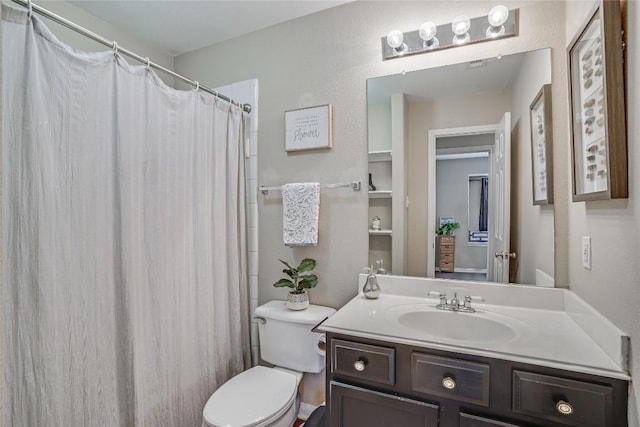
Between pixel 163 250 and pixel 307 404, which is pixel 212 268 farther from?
pixel 307 404

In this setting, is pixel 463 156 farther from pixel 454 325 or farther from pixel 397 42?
pixel 454 325

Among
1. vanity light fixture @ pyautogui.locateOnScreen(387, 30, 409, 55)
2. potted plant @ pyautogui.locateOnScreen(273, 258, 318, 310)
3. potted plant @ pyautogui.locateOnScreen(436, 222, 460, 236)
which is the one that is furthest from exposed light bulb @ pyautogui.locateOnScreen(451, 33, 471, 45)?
potted plant @ pyautogui.locateOnScreen(273, 258, 318, 310)

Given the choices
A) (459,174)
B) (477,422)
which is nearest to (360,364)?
(477,422)

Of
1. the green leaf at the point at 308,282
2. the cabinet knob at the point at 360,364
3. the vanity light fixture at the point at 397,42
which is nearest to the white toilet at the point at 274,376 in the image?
the green leaf at the point at 308,282

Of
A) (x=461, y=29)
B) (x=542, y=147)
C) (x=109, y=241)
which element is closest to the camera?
(x=109, y=241)

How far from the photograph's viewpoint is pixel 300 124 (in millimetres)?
2012

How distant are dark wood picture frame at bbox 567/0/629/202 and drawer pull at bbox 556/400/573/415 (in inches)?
24.6

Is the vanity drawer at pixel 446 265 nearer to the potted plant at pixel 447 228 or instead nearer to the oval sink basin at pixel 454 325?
the potted plant at pixel 447 228

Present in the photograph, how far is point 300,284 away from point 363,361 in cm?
69

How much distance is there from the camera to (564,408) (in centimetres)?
103

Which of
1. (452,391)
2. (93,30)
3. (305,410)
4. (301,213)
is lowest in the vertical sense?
(305,410)

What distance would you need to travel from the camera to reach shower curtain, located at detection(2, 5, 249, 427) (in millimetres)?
1157

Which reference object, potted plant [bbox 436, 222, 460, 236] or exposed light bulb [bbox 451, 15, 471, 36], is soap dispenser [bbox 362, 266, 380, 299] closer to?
potted plant [bbox 436, 222, 460, 236]

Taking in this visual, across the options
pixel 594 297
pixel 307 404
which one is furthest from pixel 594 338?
pixel 307 404
